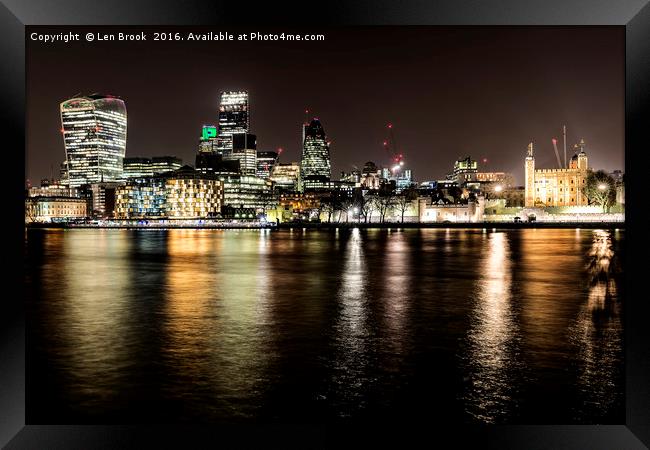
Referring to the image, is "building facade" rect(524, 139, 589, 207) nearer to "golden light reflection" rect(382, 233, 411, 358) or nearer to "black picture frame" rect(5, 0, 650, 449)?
"golden light reflection" rect(382, 233, 411, 358)

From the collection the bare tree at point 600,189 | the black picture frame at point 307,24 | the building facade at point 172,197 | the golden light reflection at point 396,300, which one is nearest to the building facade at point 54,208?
the building facade at point 172,197

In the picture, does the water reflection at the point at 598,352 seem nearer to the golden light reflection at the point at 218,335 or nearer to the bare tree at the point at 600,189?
the golden light reflection at the point at 218,335

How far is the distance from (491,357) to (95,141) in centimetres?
18733

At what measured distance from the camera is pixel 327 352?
9.91m

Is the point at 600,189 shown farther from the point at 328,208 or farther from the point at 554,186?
the point at 328,208

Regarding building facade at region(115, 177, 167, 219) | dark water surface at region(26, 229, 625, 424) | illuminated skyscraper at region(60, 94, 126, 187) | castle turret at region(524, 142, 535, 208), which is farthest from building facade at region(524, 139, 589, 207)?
illuminated skyscraper at region(60, 94, 126, 187)

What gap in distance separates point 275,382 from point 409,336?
403 centimetres

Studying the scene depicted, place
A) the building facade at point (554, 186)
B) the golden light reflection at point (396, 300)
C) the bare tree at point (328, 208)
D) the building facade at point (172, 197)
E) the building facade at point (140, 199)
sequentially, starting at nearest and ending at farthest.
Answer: the golden light reflection at point (396, 300), the building facade at point (554, 186), the bare tree at point (328, 208), the building facade at point (172, 197), the building facade at point (140, 199)

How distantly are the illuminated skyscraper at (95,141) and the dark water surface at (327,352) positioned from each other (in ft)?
527

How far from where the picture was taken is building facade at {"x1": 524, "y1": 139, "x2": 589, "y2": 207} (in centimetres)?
11244

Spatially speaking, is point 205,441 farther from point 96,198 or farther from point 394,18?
point 96,198

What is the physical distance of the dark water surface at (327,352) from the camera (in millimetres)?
7078

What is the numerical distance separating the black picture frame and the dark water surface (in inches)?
57.1

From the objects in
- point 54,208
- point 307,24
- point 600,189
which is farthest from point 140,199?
point 307,24
